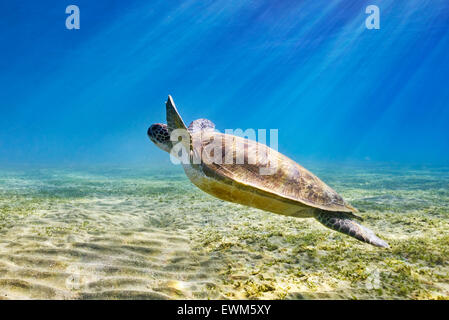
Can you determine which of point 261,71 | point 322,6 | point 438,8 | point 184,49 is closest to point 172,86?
point 184,49

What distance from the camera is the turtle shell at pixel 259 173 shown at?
3.59 m

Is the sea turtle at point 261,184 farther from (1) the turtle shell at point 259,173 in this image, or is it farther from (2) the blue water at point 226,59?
(2) the blue water at point 226,59

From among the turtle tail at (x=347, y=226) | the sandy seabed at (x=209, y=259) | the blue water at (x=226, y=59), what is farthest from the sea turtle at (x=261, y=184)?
the blue water at (x=226, y=59)

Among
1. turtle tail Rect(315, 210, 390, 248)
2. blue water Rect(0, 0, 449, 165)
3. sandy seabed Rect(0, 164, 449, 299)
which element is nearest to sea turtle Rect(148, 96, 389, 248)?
turtle tail Rect(315, 210, 390, 248)

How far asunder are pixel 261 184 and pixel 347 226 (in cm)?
150

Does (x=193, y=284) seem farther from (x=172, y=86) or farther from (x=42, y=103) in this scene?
(x=42, y=103)

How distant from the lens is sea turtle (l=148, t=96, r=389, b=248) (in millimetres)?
3602

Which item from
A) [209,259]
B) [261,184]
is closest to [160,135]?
[261,184]

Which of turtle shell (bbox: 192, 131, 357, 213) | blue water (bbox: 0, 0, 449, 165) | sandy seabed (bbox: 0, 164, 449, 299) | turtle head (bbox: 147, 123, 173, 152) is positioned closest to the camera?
sandy seabed (bbox: 0, 164, 449, 299)

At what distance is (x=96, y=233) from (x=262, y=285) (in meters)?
3.27

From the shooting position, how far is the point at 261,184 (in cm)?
362

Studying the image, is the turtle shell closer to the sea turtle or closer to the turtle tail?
the sea turtle

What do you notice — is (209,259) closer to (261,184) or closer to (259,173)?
(261,184)

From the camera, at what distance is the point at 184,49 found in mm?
80562
